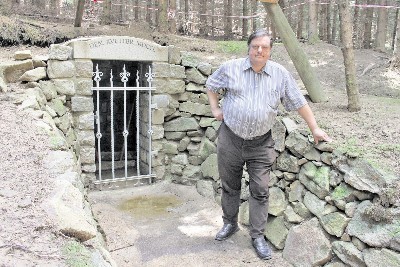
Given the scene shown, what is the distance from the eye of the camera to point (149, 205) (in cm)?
522

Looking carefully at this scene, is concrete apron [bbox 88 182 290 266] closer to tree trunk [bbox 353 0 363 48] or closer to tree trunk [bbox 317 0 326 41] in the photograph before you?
tree trunk [bbox 317 0 326 41]

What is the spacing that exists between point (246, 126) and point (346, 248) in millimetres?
1299

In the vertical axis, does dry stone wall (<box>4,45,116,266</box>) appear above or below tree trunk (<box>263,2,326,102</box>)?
below

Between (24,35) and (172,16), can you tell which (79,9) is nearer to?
(24,35)

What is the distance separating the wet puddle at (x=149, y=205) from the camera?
490 centimetres

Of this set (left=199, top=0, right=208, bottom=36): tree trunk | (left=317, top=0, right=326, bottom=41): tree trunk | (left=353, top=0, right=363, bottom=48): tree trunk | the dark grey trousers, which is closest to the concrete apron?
the dark grey trousers

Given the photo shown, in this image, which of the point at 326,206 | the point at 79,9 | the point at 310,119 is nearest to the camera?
the point at 310,119

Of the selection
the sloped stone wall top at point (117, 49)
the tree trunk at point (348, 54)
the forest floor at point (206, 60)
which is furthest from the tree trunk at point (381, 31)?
the sloped stone wall top at point (117, 49)

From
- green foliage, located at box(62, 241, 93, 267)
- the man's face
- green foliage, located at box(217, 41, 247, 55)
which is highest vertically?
green foliage, located at box(217, 41, 247, 55)

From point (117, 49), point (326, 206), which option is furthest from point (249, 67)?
point (117, 49)

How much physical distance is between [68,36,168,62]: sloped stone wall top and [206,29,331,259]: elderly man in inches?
92.1

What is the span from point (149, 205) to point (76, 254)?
3627 millimetres

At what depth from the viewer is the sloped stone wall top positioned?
5.23 metres

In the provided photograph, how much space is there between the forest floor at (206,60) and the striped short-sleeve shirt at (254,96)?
2.75 feet
